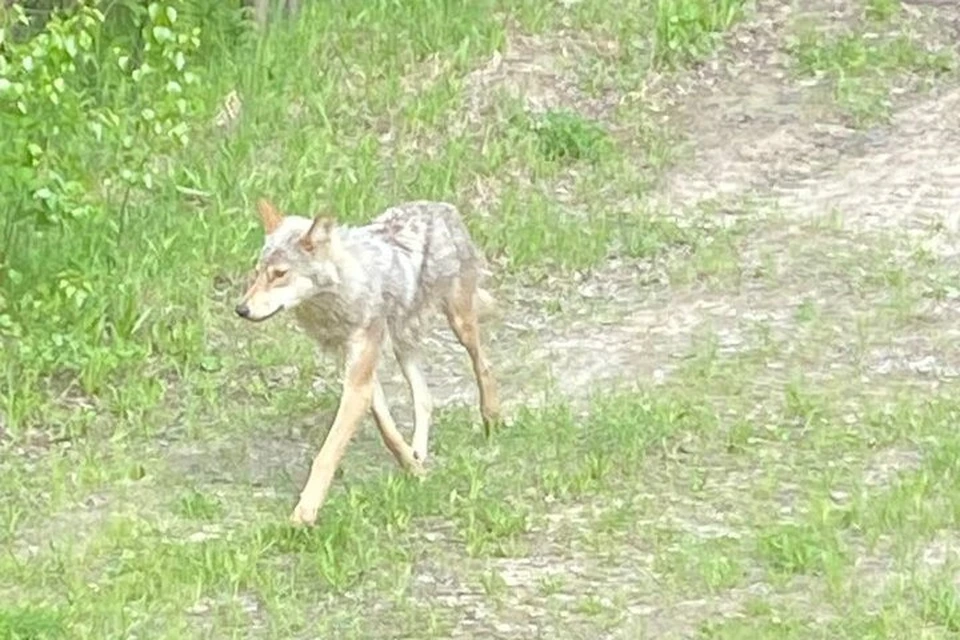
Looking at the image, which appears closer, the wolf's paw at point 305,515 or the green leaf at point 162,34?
the wolf's paw at point 305,515

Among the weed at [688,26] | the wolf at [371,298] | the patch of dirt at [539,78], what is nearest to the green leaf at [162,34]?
the wolf at [371,298]

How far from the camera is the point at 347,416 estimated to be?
7555 millimetres

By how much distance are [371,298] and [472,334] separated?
0.80 meters

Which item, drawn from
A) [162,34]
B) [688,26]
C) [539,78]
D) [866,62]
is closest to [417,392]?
[162,34]

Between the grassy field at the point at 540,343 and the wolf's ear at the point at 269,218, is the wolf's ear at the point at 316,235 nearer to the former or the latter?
the wolf's ear at the point at 269,218

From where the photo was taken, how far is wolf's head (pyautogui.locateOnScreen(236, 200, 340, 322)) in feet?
24.2

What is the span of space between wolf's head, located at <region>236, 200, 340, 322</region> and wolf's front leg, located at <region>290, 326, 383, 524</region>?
1.00 feet

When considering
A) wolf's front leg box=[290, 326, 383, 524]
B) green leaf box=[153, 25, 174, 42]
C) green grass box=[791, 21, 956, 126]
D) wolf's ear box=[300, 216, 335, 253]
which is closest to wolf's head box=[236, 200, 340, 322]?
wolf's ear box=[300, 216, 335, 253]

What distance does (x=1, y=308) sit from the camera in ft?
29.5

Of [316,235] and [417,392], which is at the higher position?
[316,235]

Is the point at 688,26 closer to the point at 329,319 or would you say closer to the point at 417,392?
the point at 417,392

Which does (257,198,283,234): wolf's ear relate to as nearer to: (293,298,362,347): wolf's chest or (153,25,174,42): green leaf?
(293,298,362,347): wolf's chest

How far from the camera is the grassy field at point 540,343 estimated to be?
690 centimetres

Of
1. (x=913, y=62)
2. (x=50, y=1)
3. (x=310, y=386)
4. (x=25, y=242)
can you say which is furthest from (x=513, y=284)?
(x=913, y=62)
